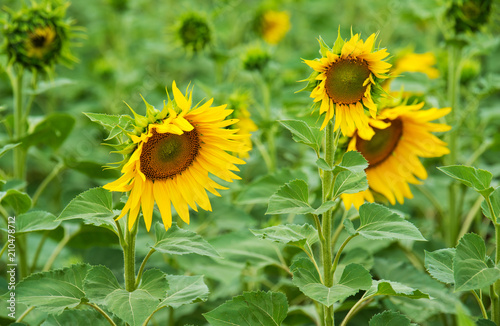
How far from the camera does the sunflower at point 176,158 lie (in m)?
0.81

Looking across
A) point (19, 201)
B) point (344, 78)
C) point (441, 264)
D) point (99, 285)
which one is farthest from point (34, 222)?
point (441, 264)

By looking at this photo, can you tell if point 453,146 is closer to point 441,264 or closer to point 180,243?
point 441,264

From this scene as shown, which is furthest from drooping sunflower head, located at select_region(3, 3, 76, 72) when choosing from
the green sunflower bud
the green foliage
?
the green foliage

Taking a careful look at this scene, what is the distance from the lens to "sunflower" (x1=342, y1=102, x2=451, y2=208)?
1.13 metres

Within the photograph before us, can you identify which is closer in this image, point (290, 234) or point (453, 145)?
point (290, 234)

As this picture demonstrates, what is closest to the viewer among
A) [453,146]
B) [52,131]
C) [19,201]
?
[19,201]

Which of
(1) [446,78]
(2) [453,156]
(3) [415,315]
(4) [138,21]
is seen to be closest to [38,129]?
(3) [415,315]

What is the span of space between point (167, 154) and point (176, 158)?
0.07ft

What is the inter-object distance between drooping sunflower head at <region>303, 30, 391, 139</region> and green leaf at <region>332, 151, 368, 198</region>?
0.05 metres

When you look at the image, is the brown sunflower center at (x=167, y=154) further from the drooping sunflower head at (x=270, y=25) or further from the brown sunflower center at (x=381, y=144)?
the drooping sunflower head at (x=270, y=25)

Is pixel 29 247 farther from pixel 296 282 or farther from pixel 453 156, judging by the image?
pixel 453 156

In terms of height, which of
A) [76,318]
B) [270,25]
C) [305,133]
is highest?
[270,25]

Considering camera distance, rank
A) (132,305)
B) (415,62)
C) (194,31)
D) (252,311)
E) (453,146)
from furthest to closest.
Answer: (415,62) → (194,31) → (453,146) → (252,311) → (132,305)

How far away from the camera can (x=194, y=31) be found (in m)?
1.69
